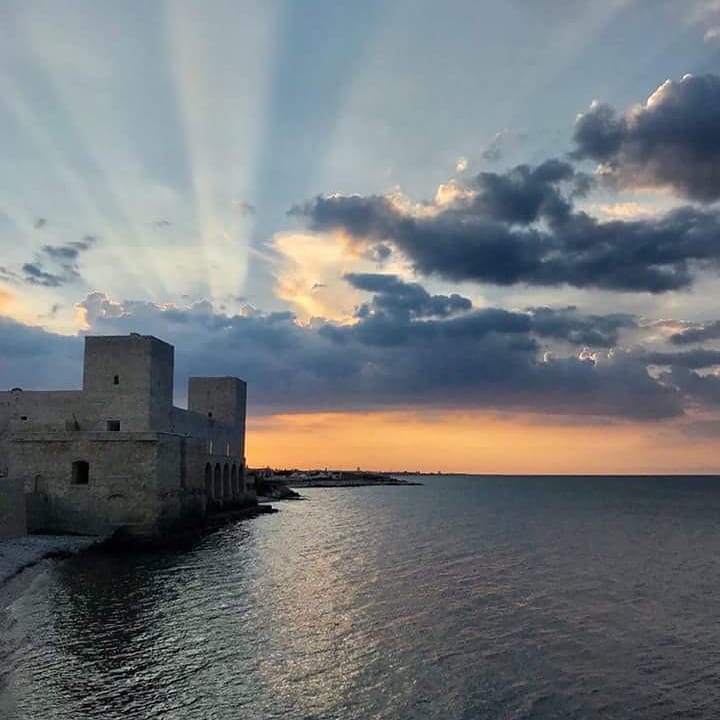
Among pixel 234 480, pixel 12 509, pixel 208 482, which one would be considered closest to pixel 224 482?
pixel 234 480

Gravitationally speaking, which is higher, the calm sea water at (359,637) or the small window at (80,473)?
the small window at (80,473)

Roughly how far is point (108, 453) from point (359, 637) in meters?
18.7

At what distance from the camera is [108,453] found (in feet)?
109

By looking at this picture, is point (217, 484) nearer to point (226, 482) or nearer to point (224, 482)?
point (224, 482)

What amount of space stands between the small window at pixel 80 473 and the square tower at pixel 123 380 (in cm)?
384

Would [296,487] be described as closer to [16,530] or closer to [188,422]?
[188,422]

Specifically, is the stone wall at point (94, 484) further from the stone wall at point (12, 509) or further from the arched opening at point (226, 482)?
the arched opening at point (226, 482)

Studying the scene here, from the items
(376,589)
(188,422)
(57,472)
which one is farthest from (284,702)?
(188,422)

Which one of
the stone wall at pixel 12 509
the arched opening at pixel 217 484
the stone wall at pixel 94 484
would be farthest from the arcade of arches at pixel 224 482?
the stone wall at pixel 12 509

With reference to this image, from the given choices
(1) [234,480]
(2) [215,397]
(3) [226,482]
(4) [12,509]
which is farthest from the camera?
(2) [215,397]

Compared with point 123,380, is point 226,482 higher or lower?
lower

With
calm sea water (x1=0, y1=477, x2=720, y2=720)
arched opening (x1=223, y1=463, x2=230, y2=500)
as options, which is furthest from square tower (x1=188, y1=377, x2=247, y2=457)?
calm sea water (x1=0, y1=477, x2=720, y2=720)

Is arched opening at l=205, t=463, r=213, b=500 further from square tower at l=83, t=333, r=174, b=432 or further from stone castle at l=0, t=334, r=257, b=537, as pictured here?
square tower at l=83, t=333, r=174, b=432

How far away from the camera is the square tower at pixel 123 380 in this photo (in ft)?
124
